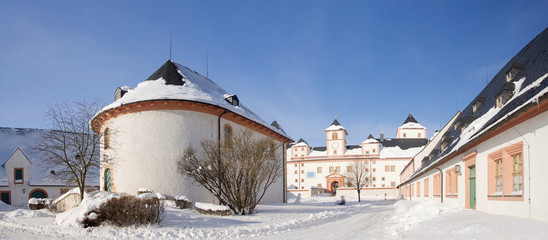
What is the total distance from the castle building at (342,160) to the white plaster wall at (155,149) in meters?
55.7

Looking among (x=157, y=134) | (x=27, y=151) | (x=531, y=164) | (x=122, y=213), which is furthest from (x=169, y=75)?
(x=27, y=151)

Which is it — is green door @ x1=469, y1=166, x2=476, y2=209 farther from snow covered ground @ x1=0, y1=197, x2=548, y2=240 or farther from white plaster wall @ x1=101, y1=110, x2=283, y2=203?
white plaster wall @ x1=101, y1=110, x2=283, y2=203

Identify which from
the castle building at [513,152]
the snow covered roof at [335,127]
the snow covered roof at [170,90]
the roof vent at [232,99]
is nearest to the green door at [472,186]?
the castle building at [513,152]

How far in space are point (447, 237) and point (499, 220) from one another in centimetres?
140

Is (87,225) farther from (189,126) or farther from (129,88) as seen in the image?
(129,88)

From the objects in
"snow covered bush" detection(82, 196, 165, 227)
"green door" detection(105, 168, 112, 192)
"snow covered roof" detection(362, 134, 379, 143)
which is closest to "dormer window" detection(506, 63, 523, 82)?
"snow covered bush" detection(82, 196, 165, 227)

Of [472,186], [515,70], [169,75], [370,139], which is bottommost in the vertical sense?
[472,186]

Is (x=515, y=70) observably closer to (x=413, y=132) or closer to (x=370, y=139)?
(x=370, y=139)

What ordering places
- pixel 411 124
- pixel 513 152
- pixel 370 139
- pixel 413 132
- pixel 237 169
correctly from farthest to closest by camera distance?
pixel 411 124, pixel 413 132, pixel 370 139, pixel 237 169, pixel 513 152

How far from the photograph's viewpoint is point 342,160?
79875mm

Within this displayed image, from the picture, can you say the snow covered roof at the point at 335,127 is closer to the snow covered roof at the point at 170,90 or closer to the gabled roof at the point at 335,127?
the gabled roof at the point at 335,127

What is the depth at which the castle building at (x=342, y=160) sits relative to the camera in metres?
77.3

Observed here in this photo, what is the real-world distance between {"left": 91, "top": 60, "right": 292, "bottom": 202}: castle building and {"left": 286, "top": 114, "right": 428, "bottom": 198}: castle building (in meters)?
55.2

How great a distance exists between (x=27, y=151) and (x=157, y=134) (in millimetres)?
22094
